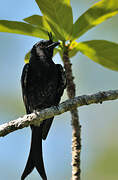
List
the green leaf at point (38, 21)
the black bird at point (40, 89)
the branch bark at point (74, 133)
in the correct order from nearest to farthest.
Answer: the branch bark at point (74, 133) < the green leaf at point (38, 21) < the black bird at point (40, 89)

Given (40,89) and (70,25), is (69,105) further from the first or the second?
(40,89)

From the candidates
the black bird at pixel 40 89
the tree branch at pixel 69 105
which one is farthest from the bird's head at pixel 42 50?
the tree branch at pixel 69 105

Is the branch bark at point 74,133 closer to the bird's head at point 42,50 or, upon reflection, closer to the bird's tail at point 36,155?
the bird's tail at point 36,155

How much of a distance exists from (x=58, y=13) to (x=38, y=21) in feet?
0.99

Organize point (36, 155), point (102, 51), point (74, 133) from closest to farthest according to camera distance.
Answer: point (74, 133) → point (102, 51) → point (36, 155)

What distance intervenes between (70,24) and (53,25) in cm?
17

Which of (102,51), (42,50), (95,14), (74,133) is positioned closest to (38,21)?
(95,14)

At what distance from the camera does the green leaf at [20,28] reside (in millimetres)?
2893

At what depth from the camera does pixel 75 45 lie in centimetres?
295

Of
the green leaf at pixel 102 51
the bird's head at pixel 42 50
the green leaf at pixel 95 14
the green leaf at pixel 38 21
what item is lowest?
the green leaf at pixel 102 51

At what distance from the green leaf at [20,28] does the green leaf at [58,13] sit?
18 cm

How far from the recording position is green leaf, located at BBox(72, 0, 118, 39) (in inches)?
110

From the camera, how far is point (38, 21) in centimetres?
303

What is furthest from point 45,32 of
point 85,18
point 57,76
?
point 57,76
